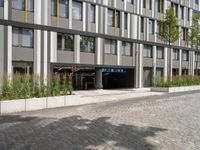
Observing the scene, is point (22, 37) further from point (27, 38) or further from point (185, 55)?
point (185, 55)

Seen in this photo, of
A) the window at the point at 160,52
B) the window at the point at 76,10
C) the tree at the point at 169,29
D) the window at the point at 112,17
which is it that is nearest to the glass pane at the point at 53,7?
the window at the point at 76,10

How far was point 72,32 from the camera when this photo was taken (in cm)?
2620

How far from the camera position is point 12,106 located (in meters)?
12.0

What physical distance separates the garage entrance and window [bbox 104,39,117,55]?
10.5ft

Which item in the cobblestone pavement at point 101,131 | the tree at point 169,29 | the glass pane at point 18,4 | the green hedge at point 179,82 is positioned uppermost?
the glass pane at point 18,4

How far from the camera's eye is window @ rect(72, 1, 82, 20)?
26.7 m

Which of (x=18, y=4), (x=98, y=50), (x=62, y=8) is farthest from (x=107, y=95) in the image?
(x=18, y=4)

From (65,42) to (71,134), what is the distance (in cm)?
1886

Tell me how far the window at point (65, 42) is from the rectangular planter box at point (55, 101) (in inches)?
470

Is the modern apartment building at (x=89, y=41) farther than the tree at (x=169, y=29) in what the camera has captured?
No

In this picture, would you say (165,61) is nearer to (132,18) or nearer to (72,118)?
(132,18)

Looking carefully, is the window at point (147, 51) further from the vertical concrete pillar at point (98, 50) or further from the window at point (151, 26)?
the vertical concrete pillar at point (98, 50)

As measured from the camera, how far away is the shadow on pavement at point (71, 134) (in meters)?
6.71

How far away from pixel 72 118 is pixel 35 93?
3.90 meters
